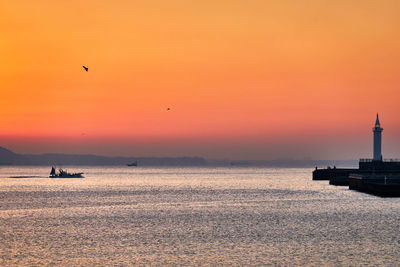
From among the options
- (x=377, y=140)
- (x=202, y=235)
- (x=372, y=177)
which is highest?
(x=377, y=140)

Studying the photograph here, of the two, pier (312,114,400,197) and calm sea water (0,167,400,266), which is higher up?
pier (312,114,400,197)

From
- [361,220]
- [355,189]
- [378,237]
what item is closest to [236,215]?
[361,220]

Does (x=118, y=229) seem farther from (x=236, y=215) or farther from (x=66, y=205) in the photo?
(x=66, y=205)

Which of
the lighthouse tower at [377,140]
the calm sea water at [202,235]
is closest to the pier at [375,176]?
the lighthouse tower at [377,140]

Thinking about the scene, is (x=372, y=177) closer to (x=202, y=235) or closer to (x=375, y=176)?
(x=375, y=176)

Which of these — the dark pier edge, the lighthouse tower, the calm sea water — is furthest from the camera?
the lighthouse tower

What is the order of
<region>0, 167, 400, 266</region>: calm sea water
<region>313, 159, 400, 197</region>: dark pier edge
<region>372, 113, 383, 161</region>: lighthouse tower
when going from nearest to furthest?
1. <region>0, 167, 400, 266</region>: calm sea water
2. <region>313, 159, 400, 197</region>: dark pier edge
3. <region>372, 113, 383, 161</region>: lighthouse tower

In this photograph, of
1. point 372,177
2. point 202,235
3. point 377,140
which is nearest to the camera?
point 202,235

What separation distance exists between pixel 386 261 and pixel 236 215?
1343 inches

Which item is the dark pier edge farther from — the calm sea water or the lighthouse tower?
the calm sea water

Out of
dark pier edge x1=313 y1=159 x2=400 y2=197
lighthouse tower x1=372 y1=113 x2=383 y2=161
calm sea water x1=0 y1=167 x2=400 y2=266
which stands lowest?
calm sea water x1=0 y1=167 x2=400 y2=266

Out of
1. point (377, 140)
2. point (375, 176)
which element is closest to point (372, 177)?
point (375, 176)

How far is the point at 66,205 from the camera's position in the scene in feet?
293

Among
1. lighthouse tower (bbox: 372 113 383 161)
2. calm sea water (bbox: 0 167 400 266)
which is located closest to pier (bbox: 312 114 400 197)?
lighthouse tower (bbox: 372 113 383 161)
